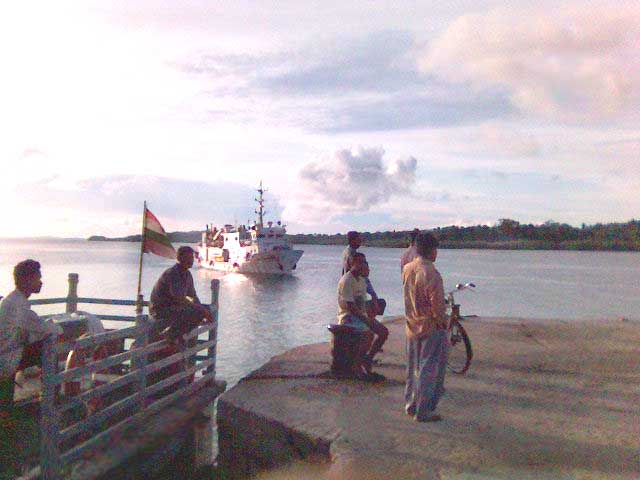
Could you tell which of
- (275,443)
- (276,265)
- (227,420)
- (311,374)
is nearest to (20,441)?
(227,420)

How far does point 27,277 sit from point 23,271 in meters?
0.07

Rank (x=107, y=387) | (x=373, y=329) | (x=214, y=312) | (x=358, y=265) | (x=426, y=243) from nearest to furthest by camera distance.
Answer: (x=107, y=387) < (x=426, y=243) < (x=358, y=265) < (x=373, y=329) < (x=214, y=312)

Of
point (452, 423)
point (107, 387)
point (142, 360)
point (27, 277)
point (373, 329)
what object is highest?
point (27, 277)

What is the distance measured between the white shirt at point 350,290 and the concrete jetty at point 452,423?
3.33 feet

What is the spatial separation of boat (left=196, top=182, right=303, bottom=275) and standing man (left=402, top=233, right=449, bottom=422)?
7200 centimetres

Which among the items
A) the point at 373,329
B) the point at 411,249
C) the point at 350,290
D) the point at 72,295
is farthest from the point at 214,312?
the point at 411,249

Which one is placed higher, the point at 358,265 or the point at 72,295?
the point at 358,265

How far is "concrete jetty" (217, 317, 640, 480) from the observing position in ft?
18.1

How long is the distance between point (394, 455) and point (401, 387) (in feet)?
8.97

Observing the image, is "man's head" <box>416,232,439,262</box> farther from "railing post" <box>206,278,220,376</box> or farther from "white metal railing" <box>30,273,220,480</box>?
"railing post" <box>206,278,220,376</box>

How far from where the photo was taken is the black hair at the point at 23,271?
632 centimetres

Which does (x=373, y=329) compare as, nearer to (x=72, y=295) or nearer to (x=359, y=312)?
(x=359, y=312)

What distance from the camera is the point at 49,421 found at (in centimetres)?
546

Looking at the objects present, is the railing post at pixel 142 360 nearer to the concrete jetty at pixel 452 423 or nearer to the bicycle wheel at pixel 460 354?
the concrete jetty at pixel 452 423
